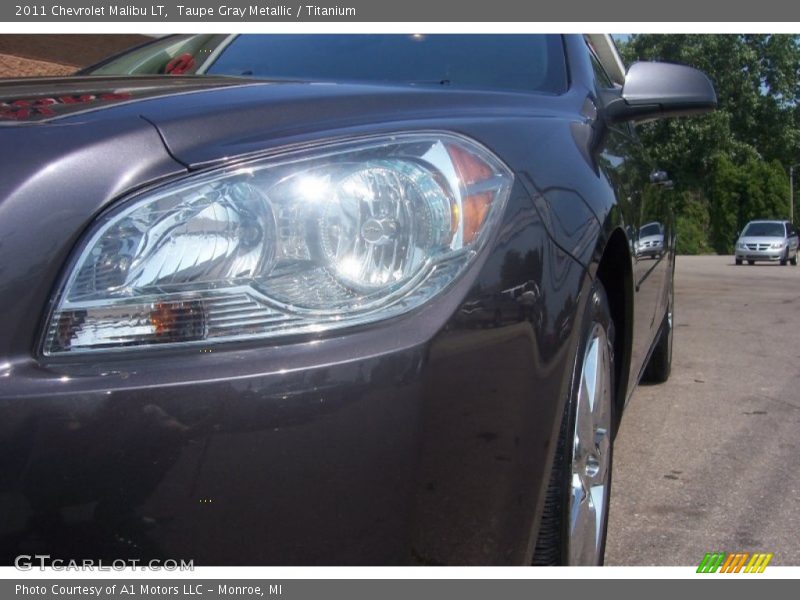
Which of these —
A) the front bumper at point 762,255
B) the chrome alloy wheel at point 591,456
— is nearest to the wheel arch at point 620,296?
the chrome alloy wheel at point 591,456

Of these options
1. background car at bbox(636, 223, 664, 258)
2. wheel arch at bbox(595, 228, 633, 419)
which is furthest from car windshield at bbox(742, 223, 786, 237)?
wheel arch at bbox(595, 228, 633, 419)

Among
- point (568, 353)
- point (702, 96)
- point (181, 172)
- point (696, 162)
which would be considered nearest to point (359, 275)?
point (181, 172)

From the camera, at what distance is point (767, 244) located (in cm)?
2522

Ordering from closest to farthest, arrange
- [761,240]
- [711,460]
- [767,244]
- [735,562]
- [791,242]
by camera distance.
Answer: [735,562]
[711,460]
[767,244]
[761,240]
[791,242]

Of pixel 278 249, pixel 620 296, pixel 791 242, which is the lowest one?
pixel 791 242

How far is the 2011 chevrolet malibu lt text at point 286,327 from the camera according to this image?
117cm

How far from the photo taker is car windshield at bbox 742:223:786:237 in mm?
25844

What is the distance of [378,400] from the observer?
47.7 inches

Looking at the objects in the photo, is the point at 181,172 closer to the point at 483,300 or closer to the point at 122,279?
the point at 122,279

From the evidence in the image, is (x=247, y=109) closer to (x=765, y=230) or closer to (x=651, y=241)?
(x=651, y=241)

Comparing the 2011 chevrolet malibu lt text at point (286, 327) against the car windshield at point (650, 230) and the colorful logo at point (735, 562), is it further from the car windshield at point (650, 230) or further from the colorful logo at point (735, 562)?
the car windshield at point (650, 230)

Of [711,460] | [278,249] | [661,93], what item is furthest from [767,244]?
[278,249]

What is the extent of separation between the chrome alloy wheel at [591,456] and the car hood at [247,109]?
56 centimetres

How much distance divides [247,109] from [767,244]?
2595 cm
